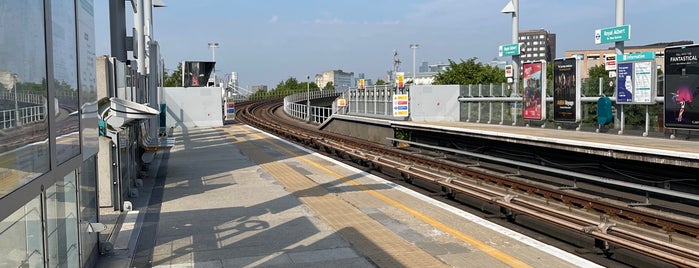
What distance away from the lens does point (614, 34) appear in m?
18.0

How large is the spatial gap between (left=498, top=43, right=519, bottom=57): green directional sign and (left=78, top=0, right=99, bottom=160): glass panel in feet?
74.2

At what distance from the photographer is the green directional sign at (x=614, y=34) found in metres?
17.7

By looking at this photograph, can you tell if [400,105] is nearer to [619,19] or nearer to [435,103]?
[435,103]

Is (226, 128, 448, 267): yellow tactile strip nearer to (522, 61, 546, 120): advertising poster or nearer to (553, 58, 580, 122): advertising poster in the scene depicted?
(553, 58, 580, 122): advertising poster

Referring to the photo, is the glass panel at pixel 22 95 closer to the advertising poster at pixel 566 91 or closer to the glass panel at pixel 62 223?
the glass panel at pixel 62 223

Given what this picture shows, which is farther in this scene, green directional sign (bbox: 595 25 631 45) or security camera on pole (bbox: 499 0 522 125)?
security camera on pole (bbox: 499 0 522 125)

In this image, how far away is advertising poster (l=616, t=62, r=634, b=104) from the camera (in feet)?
53.9

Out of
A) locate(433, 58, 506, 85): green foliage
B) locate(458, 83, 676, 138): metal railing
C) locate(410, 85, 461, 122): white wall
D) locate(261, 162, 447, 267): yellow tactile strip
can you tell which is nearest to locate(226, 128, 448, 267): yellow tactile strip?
locate(261, 162, 447, 267): yellow tactile strip

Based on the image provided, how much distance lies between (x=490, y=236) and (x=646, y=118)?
1069 cm

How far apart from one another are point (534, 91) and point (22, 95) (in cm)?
2011

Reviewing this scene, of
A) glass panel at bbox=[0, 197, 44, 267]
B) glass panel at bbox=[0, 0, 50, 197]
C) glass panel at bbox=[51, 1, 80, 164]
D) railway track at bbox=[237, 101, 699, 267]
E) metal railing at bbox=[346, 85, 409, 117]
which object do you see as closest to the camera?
glass panel at bbox=[0, 0, 50, 197]

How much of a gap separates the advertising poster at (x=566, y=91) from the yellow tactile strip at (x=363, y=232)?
34.1 feet

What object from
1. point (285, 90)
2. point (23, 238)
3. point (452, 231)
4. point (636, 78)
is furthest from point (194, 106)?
point (285, 90)

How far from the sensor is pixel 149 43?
21641 millimetres
